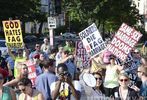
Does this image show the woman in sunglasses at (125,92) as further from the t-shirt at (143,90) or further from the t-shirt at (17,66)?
the t-shirt at (17,66)

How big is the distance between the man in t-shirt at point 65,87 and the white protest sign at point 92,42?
548 cm

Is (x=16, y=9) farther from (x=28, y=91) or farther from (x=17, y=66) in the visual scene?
(x=28, y=91)

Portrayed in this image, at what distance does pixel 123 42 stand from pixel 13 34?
3.01 m

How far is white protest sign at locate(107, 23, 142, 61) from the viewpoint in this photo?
42.9ft

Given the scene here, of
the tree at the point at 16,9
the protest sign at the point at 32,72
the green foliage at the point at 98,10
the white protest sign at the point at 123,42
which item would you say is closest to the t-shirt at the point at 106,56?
the white protest sign at the point at 123,42

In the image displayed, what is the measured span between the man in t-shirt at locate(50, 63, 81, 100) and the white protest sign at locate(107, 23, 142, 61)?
17.3 ft

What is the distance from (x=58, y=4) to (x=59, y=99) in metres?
15.3

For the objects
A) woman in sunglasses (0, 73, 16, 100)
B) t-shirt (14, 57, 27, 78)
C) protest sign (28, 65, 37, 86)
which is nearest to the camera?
woman in sunglasses (0, 73, 16, 100)

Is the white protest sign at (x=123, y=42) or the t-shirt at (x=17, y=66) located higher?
the white protest sign at (x=123, y=42)

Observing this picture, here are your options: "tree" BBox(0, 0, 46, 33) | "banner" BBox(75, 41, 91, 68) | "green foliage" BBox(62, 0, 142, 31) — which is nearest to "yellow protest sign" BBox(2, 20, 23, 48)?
"banner" BBox(75, 41, 91, 68)

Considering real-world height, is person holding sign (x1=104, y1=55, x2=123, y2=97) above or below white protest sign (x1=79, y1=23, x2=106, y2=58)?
below

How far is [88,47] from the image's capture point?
13.8 metres

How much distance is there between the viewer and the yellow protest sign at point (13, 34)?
14.5 metres

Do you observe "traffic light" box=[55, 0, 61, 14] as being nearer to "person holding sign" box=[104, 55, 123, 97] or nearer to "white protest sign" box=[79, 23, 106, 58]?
"white protest sign" box=[79, 23, 106, 58]
